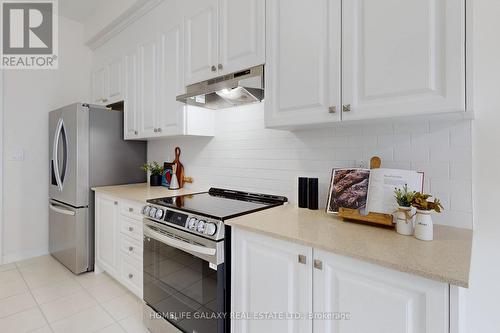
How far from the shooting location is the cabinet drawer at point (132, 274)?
2064 millimetres

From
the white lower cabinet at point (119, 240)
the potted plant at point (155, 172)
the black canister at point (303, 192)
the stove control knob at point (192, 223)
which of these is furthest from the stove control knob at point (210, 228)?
the potted plant at point (155, 172)

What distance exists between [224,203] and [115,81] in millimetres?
2181

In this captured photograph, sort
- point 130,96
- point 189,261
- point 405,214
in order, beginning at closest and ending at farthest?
1. point 405,214
2. point 189,261
3. point 130,96

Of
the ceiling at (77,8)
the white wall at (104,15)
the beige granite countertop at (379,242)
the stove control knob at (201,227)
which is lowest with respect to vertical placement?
the stove control knob at (201,227)

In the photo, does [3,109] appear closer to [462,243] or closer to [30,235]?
[30,235]

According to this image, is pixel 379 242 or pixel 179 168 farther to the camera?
pixel 179 168

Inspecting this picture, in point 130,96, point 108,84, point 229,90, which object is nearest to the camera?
point 229,90

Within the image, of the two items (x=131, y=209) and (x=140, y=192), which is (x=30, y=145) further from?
(x=131, y=209)

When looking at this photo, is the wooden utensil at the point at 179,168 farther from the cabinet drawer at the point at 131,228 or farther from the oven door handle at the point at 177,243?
the oven door handle at the point at 177,243

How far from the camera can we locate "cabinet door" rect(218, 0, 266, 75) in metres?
1.58

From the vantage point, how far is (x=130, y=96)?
2711 mm

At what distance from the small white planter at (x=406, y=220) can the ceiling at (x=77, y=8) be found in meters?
3.70

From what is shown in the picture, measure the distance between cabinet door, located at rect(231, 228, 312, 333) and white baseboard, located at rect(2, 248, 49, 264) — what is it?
3138 millimetres

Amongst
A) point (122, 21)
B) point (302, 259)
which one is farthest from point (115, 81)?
point (302, 259)
